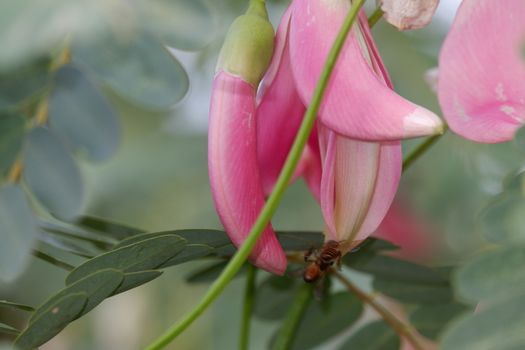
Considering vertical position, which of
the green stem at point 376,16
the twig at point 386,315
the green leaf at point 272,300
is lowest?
the green leaf at point 272,300

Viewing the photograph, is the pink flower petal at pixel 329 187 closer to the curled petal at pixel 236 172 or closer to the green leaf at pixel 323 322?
the curled petal at pixel 236 172

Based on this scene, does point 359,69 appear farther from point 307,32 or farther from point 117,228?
point 117,228

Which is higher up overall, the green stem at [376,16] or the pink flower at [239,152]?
the green stem at [376,16]

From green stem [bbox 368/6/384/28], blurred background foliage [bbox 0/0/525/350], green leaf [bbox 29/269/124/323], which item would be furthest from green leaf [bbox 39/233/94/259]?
green stem [bbox 368/6/384/28]

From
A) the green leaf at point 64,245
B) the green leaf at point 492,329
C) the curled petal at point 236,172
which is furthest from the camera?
the green leaf at point 64,245

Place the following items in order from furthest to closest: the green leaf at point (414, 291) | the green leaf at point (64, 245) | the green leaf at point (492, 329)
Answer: the green leaf at point (414, 291)
the green leaf at point (64, 245)
the green leaf at point (492, 329)

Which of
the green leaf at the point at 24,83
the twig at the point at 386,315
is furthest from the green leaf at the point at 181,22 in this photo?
the twig at the point at 386,315
